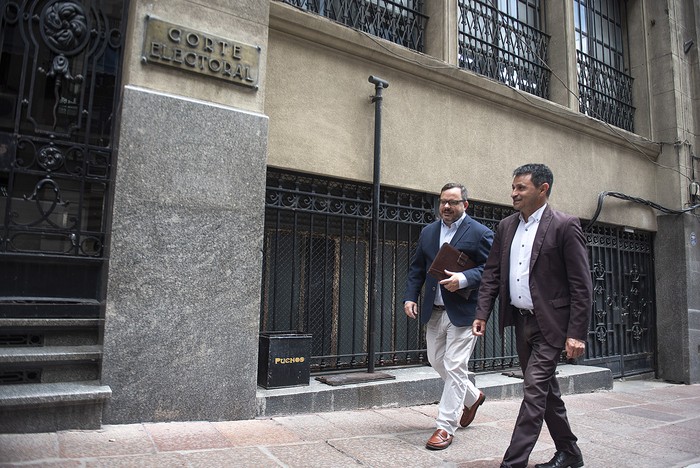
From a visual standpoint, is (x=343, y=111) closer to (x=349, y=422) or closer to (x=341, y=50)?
(x=341, y=50)

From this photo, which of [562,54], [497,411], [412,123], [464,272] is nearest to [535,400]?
[464,272]

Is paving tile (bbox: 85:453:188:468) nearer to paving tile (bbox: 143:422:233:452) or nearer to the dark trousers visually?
paving tile (bbox: 143:422:233:452)

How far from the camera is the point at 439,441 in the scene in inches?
161

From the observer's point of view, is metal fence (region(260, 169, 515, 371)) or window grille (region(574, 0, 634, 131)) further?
window grille (region(574, 0, 634, 131))

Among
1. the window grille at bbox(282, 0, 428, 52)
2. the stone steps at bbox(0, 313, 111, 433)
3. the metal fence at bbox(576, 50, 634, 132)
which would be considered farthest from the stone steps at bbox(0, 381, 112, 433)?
the metal fence at bbox(576, 50, 634, 132)

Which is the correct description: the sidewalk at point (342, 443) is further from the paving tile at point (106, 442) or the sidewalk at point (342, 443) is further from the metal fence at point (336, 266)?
the metal fence at point (336, 266)

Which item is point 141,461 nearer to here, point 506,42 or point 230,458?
point 230,458

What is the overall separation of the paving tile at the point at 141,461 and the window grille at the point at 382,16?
16.5 ft

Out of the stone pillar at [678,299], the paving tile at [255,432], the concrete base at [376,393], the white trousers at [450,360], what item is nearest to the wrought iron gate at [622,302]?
the stone pillar at [678,299]

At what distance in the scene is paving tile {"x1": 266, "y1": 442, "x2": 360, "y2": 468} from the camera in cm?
364

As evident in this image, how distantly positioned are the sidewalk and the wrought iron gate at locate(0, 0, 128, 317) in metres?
1.40

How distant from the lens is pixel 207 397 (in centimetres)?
Result: 449

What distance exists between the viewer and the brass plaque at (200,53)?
180 inches

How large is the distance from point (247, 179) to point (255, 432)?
2.15 m
